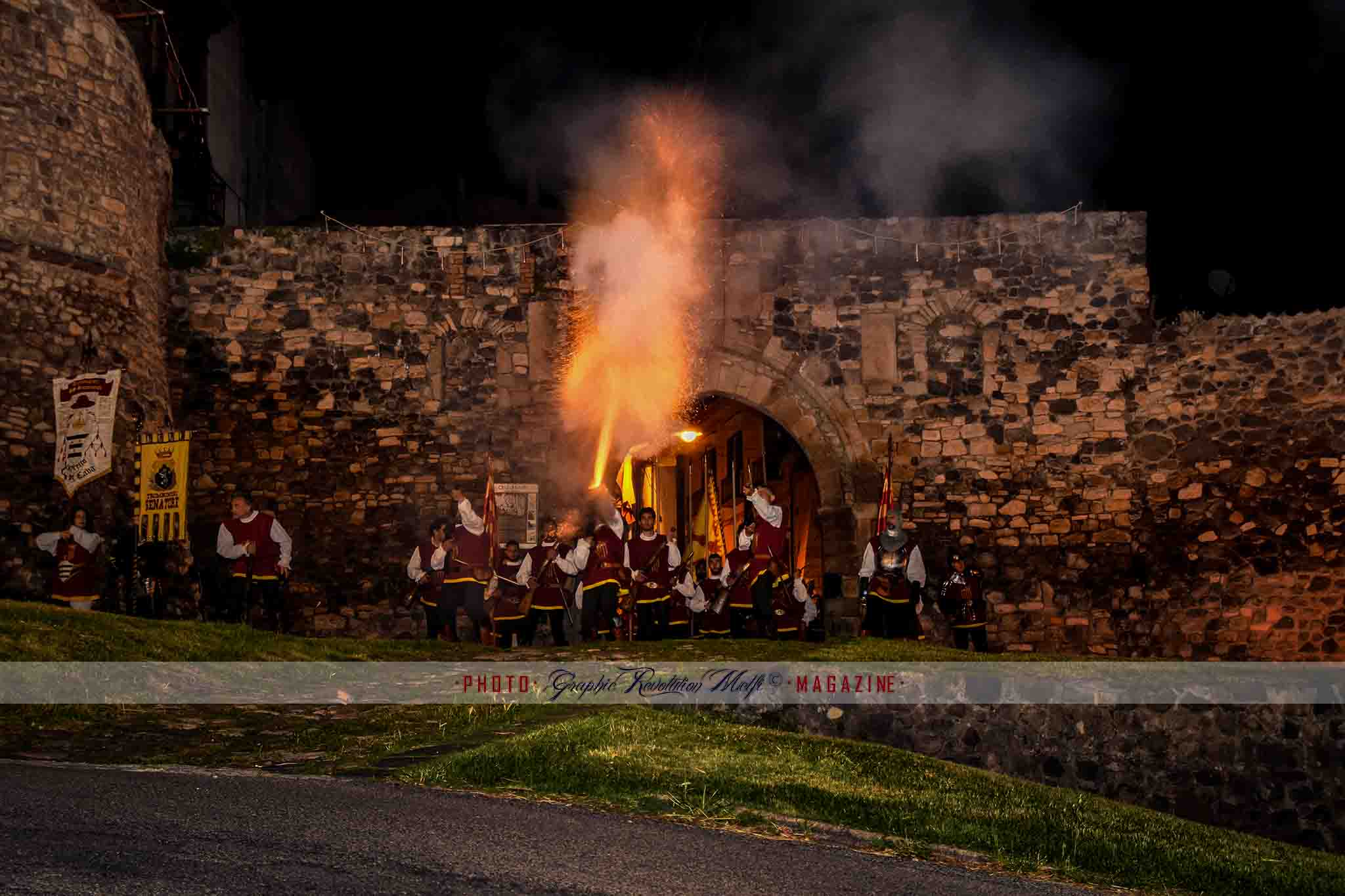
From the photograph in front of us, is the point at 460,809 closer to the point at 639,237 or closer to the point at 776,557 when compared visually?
the point at 776,557

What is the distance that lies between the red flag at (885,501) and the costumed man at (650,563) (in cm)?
225

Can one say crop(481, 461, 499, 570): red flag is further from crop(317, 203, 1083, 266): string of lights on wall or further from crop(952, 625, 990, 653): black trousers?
crop(952, 625, 990, 653): black trousers

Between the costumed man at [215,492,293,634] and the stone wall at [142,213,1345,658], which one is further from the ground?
the stone wall at [142,213,1345,658]

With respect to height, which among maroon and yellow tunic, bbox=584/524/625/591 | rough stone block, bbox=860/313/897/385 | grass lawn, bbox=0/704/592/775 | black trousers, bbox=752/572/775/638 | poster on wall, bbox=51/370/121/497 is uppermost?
rough stone block, bbox=860/313/897/385

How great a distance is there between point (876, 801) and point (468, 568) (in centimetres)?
861

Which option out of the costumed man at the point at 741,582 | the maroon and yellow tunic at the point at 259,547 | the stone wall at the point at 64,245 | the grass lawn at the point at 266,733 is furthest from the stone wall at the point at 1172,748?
the stone wall at the point at 64,245

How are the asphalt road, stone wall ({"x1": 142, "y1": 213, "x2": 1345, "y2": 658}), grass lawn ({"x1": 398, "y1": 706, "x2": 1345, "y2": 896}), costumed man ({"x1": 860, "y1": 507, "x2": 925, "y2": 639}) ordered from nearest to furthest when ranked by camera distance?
the asphalt road < grass lawn ({"x1": 398, "y1": 706, "x2": 1345, "y2": 896}) < costumed man ({"x1": 860, "y1": 507, "x2": 925, "y2": 639}) < stone wall ({"x1": 142, "y1": 213, "x2": 1345, "y2": 658})

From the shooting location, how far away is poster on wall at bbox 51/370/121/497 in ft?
46.4

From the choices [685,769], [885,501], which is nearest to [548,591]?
[885,501]

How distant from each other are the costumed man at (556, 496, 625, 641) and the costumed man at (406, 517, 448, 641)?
1220 millimetres

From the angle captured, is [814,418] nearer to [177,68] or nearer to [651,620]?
[651,620]

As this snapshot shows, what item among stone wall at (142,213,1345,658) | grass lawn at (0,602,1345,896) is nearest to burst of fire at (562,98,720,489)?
stone wall at (142,213,1345,658)

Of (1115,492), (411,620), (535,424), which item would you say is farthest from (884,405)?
(411,620)

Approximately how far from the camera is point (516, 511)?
1759 centimetres
